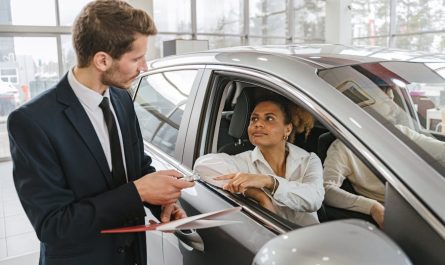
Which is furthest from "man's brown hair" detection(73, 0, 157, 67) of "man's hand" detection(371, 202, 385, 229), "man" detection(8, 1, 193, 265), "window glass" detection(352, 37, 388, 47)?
"window glass" detection(352, 37, 388, 47)

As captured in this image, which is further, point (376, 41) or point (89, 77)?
point (376, 41)

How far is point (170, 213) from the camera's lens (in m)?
1.31

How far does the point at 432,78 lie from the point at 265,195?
71 cm

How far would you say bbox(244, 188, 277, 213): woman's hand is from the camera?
52.4 inches

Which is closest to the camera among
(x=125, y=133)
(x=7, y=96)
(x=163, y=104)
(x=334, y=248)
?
(x=334, y=248)

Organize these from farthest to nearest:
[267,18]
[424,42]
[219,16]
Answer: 1. [267,18]
2. [424,42]
3. [219,16]

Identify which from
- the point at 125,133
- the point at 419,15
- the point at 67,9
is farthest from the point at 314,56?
the point at 419,15

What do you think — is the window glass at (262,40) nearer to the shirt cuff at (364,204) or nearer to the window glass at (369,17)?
the window glass at (369,17)

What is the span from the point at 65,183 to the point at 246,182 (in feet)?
1.82

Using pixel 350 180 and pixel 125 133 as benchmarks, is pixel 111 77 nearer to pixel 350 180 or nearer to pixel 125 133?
pixel 125 133

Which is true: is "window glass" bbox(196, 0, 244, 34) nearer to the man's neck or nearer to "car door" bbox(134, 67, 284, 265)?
"car door" bbox(134, 67, 284, 265)

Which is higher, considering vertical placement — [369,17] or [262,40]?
[369,17]

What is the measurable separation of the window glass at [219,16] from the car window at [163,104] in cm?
776

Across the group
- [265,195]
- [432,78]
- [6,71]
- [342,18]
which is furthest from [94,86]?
[342,18]
